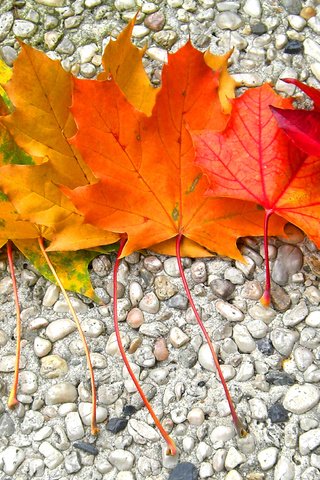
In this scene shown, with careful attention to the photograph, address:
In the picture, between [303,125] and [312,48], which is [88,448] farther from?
[312,48]

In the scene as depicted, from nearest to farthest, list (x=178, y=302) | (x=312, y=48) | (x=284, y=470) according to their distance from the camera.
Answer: (x=284, y=470) < (x=178, y=302) < (x=312, y=48)

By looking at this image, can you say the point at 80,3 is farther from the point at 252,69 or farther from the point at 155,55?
the point at 252,69

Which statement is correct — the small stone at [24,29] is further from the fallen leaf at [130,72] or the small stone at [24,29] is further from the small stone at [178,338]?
the small stone at [178,338]

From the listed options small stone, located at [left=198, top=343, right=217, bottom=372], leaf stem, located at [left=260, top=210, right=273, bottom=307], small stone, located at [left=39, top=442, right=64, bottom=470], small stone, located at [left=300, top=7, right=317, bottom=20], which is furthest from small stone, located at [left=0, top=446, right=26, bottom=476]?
small stone, located at [left=300, top=7, right=317, bottom=20]

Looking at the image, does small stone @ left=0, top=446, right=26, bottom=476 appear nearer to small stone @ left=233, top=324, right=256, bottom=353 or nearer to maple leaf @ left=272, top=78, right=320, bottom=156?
small stone @ left=233, top=324, right=256, bottom=353

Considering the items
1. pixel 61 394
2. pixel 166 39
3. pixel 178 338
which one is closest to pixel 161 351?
pixel 178 338

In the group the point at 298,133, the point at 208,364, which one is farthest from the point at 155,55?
the point at 208,364

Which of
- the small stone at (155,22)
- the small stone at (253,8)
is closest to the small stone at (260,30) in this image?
the small stone at (253,8)
